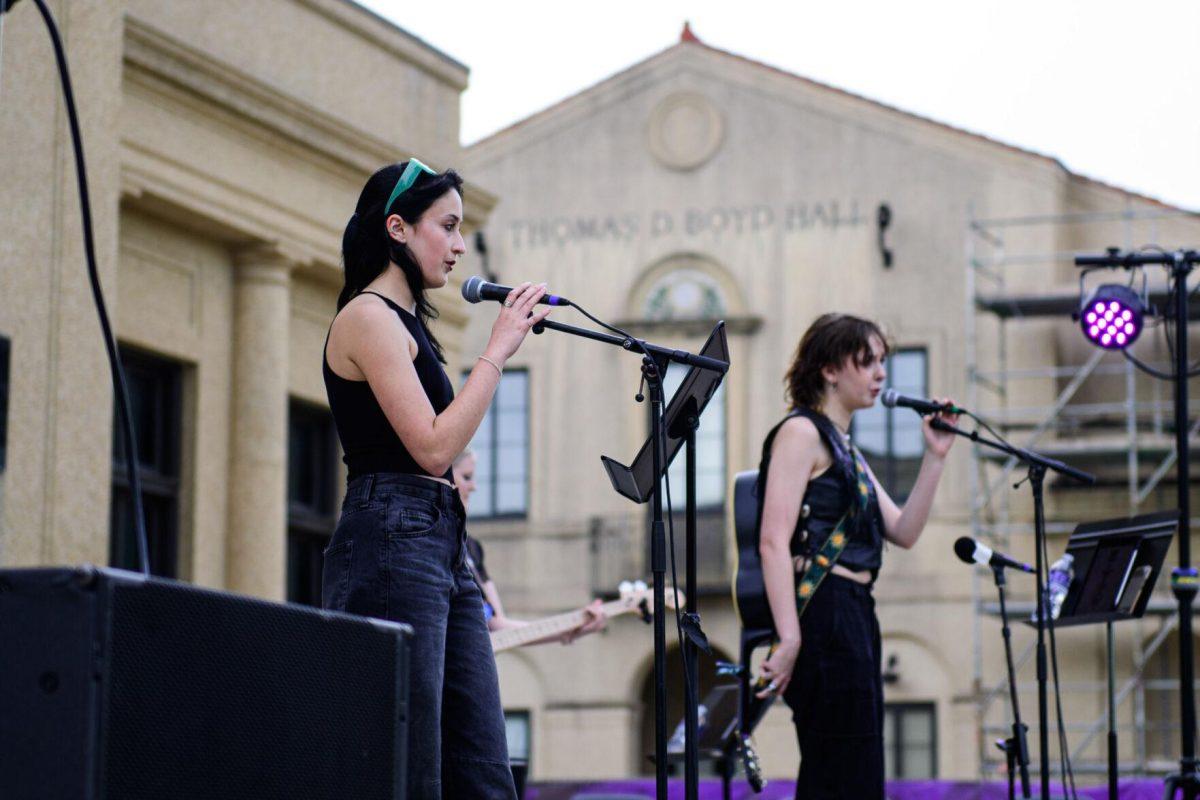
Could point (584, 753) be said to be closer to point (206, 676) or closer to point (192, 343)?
point (192, 343)

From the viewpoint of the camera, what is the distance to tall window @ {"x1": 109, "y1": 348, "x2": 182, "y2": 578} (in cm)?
1328

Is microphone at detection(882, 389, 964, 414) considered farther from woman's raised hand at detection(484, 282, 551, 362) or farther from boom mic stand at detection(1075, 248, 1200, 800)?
woman's raised hand at detection(484, 282, 551, 362)

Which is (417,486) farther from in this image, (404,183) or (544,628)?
(544,628)

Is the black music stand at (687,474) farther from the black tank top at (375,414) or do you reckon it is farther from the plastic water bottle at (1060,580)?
the plastic water bottle at (1060,580)

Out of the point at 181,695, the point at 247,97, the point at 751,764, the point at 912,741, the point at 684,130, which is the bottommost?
the point at 912,741

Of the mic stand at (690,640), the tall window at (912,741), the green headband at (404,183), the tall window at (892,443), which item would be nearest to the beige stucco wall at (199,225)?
the mic stand at (690,640)

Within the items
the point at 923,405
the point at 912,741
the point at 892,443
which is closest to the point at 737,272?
the point at 892,443

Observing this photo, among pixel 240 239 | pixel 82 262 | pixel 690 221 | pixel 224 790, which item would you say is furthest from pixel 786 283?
pixel 224 790

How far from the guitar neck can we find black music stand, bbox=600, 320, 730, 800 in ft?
11.6

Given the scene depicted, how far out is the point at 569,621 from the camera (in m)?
9.32

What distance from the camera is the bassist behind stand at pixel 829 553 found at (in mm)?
5715

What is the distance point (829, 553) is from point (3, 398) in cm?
604

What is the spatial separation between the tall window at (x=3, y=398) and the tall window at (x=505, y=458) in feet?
52.1

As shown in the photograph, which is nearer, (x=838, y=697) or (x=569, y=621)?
(x=838, y=697)
